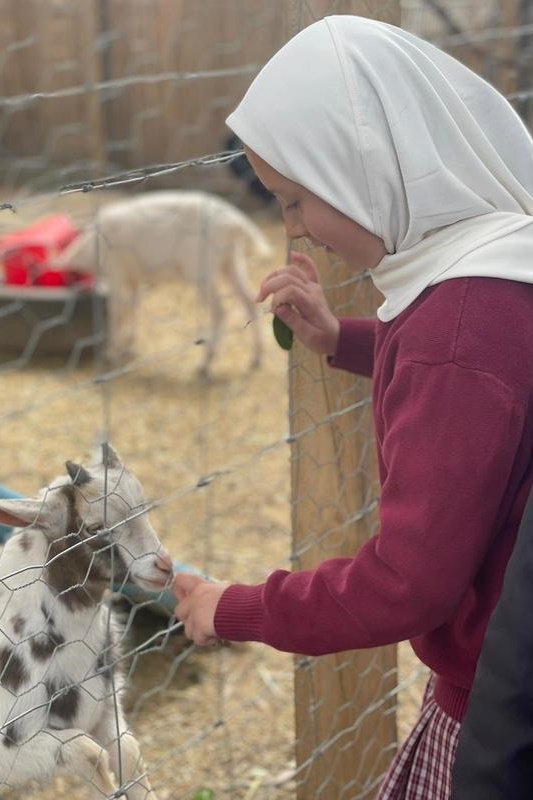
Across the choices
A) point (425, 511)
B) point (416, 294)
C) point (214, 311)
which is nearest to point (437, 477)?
point (425, 511)

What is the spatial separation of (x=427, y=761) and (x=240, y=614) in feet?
1.20

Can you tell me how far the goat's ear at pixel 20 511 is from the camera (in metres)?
1.29

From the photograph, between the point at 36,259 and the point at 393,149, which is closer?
the point at 393,149

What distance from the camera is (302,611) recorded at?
118 cm

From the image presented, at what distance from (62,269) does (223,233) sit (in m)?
0.69

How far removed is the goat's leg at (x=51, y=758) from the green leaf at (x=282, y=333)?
0.56 metres

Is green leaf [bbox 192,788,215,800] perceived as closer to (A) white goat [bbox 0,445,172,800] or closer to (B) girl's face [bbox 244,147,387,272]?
(A) white goat [bbox 0,445,172,800]

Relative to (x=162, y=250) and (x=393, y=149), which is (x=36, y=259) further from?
(x=393, y=149)

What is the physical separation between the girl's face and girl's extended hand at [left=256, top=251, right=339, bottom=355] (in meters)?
0.34

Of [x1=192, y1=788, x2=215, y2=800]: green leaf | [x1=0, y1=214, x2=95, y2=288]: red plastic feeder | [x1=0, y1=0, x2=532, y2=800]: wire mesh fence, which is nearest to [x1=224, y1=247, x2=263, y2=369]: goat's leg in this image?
[x1=0, y1=0, x2=532, y2=800]: wire mesh fence

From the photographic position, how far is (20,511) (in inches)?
51.4

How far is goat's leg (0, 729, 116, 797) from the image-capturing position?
4.45 feet

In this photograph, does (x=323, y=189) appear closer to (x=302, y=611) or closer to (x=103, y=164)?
(x=302, y=611)

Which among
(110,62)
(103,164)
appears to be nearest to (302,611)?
(103,164)
